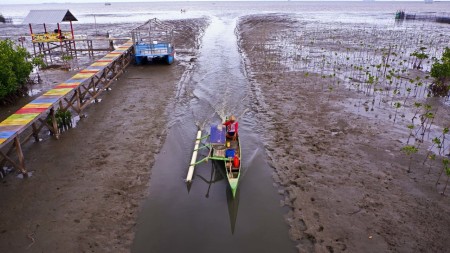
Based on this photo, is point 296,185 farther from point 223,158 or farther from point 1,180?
point 1,180

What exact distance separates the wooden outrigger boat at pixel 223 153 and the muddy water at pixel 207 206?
44 cm

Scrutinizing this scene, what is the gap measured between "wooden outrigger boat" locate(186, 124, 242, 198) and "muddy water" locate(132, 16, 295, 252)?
0.44 metres

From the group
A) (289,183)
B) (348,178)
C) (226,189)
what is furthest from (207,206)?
(348,178)

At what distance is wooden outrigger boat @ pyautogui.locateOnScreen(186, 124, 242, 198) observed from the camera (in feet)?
36.0

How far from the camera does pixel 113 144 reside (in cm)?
1398

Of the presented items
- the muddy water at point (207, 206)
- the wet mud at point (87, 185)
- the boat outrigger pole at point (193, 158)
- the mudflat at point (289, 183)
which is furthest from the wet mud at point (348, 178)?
the wet mud at point (87, 185)

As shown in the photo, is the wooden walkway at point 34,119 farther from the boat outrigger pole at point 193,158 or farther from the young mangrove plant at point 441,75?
the young mangrove plant at point 441,75

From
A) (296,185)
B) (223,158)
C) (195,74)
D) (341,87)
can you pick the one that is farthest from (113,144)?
(341,87)

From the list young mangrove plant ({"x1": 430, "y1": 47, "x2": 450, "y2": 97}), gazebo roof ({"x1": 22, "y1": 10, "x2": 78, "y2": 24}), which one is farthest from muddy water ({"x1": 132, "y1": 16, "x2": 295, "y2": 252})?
gazebo roof ({"x1": 22, "y1": 10, "x2": 78, "y2": 24})

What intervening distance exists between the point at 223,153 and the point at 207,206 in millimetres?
2482

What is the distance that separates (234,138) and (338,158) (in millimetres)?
4192

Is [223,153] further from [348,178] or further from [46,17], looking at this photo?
[46,17]

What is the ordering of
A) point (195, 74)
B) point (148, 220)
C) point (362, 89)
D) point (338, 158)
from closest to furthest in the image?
point (148, 220)
point (338, 158)
point (362, 89)
point (195, 74)

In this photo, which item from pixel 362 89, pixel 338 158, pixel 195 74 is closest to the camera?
pixel 338 158
